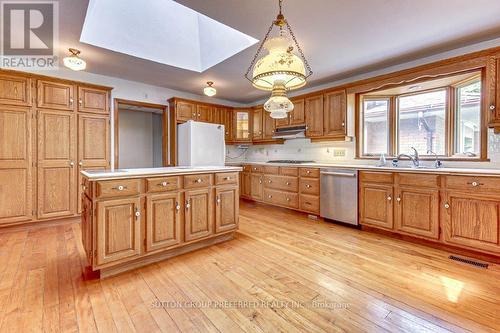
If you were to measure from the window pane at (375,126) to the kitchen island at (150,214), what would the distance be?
2491 millimetres

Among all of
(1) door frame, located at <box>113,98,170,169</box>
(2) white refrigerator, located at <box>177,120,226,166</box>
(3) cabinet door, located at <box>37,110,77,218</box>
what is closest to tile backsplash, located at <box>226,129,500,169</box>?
(2) white refrigerator, located at <box>177,120,226,166</box>

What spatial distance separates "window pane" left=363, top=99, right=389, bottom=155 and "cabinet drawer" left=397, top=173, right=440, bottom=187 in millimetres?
1000

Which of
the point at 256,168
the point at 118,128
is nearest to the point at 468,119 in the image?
the point at 256,168

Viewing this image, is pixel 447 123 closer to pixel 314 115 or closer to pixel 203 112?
pixel 314 115

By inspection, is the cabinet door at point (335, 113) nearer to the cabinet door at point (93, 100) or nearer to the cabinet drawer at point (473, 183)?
the cabinet drawer at point (473, 183)

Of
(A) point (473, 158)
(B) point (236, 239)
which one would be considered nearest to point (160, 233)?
(B) point (236, 239)

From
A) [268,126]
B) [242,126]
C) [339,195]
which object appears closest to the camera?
[339,195]

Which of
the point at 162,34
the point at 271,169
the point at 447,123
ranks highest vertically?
the point at 162,34

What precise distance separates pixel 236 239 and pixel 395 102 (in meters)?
3.23

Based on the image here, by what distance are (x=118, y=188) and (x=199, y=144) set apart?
2505 mm

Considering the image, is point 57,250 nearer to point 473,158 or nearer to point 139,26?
point 139,26

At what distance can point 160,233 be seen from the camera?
231 centimetres

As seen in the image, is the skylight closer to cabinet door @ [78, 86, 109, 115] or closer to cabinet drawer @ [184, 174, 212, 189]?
cabinet door @ [78, 86, 109, 115]

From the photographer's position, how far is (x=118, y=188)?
2039 millimetres
